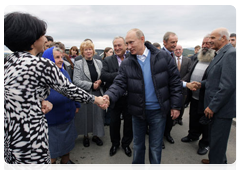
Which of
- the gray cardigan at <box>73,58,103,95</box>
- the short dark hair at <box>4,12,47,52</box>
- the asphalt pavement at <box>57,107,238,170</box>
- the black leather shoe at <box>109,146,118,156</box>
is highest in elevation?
the short dark hair at <box>4,12,47,52</box>

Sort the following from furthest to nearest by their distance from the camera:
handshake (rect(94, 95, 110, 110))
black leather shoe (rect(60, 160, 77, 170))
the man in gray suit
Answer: black leather shoe (rect(60, 160, 77, 170)) < the man in gray suit < handshake (rect(94, 95, 110, 110))

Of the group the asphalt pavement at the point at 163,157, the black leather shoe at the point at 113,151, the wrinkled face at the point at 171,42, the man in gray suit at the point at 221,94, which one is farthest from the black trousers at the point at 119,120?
the wrinkled face at the point at 171,42

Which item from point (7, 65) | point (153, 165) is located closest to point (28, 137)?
point (7, 65)

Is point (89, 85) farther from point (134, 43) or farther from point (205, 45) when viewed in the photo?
point (205, 45)

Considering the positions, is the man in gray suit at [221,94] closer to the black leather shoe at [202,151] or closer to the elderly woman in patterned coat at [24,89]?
the black leather shoe at [202,151]

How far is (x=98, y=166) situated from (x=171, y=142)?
1.75 m

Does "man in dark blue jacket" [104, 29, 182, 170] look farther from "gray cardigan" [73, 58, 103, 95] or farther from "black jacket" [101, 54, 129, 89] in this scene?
"gray cardigan" [73, 58, 103, 95]

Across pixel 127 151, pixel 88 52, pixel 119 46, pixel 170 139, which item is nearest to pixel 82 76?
pixel 88 52

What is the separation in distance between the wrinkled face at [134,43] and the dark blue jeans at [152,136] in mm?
892

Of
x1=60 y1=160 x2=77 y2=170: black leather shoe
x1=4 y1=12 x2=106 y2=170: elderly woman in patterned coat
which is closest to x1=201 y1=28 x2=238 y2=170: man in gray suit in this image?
x1=4 y1=12 x2=106 y2=170: elderly woman in patterned coat

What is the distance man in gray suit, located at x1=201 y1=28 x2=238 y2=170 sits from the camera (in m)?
1.98

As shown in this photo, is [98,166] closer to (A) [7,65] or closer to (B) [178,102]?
(B) [178,102]

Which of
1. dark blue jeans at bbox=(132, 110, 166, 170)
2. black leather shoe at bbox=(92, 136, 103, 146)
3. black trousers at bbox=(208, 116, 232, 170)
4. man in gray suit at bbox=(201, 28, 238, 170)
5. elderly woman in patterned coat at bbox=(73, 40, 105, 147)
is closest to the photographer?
man in gray suit at bbox=(201, 28, 238, 170)

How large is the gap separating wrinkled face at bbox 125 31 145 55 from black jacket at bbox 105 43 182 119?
11cm
